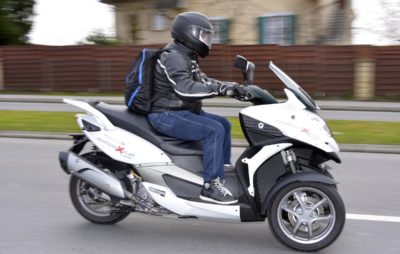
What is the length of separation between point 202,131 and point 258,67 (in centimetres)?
1853

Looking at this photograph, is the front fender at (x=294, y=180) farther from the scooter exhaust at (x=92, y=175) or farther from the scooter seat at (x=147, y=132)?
the scooter exhaust at (x=92, y=175)

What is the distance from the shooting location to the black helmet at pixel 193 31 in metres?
4.71

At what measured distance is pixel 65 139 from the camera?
10859 mm

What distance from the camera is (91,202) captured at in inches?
208

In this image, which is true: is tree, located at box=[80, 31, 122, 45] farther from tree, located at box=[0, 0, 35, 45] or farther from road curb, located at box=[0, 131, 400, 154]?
road curb, located at box=[0, 131, 400, 154]

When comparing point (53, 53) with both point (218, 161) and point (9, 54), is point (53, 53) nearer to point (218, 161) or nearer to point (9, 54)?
point (9, 54)

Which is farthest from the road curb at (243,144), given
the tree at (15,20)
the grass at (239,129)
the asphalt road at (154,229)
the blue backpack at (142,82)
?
the tree at (15,20)

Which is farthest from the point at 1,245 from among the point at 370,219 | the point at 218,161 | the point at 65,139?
the point at 65,139

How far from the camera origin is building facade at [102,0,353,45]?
24.6 metres

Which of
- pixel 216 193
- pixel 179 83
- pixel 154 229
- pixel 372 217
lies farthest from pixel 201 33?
pixel 372 217

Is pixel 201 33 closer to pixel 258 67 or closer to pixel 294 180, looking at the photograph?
pixel 294 180

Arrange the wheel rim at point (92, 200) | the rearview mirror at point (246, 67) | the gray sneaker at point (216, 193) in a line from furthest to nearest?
the wheel rim at point (92, 200)
the gray sneaker at point (216, 193)
the rearview mirror at point (246, 67)

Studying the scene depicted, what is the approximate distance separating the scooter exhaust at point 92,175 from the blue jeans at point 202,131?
1.98 ft

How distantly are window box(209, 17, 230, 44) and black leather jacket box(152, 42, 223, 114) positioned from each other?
2131cm
